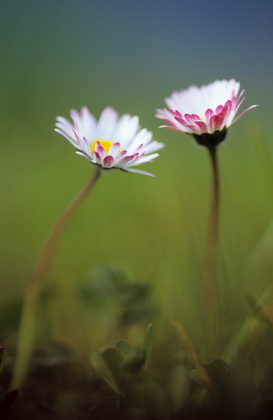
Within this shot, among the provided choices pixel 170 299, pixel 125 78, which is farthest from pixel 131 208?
pixel 125 78

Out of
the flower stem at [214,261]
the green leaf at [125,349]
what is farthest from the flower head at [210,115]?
the green leaf at [125,349]

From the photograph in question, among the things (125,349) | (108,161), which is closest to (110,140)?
(108,161)

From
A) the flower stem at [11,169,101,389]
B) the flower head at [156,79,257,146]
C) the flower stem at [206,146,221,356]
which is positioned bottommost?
the flower stem at [11,169,101,389]

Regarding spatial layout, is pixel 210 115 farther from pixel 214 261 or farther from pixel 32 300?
pixel 32 300

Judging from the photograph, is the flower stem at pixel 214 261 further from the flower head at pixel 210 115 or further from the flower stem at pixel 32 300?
the flower stem at pixel 32 300

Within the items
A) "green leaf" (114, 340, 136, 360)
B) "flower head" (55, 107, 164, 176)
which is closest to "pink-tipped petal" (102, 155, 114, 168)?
"flower head" (55, 107, 164, 176)

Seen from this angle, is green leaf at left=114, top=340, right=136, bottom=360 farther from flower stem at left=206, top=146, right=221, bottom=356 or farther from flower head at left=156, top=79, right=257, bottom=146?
flower head at left=156, top=79, right=257, bottom=146
